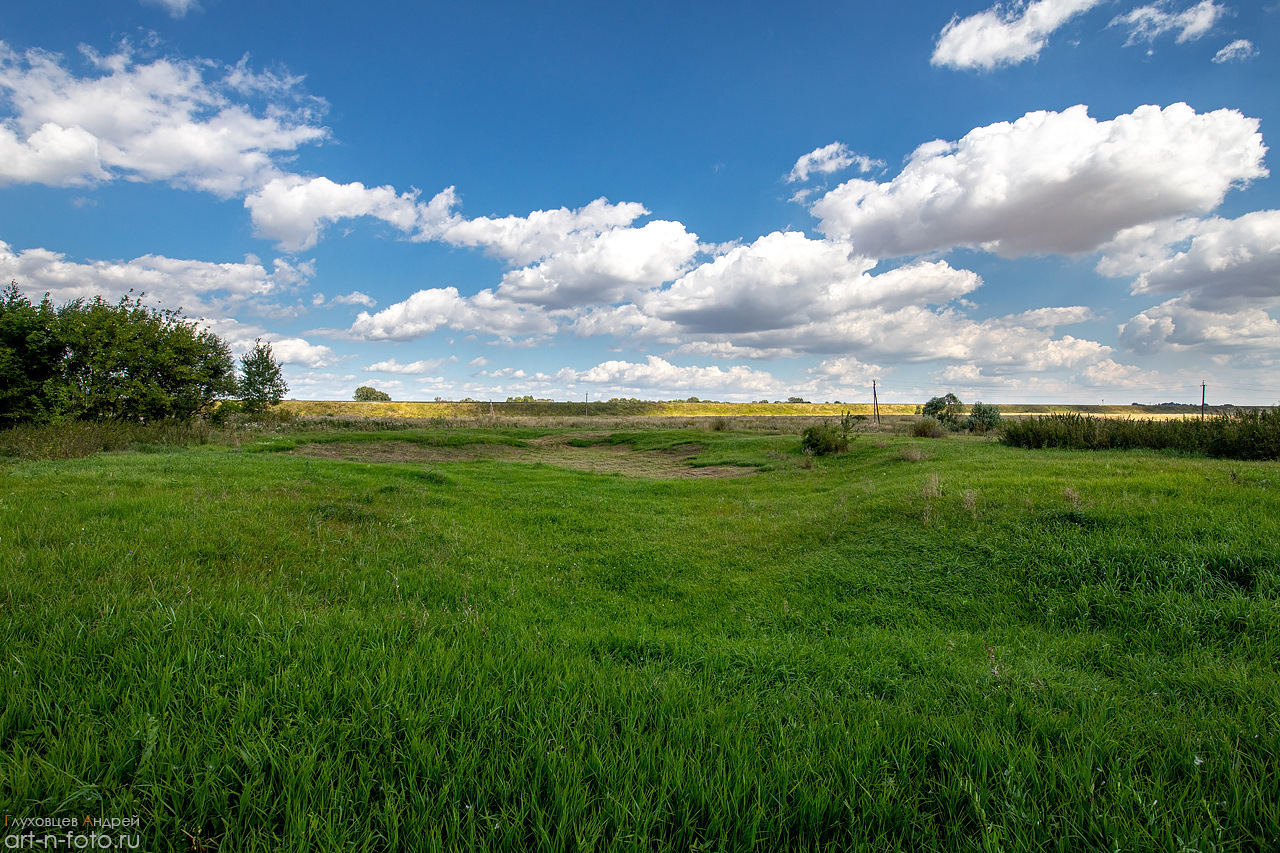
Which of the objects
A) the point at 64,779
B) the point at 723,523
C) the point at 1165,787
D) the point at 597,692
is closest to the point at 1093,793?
the point at 1165,787

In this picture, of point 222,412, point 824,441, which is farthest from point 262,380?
point 824,441

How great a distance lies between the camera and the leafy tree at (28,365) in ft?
61.4

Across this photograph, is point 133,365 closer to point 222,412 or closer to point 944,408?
point 222,412

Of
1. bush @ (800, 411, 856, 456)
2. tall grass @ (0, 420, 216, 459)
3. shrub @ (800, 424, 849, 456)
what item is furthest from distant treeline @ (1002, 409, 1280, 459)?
tall grass @ (0, 420, 216, 459)

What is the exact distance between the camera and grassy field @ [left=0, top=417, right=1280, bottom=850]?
207 cm

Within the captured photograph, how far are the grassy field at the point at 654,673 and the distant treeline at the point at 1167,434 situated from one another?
6.23 m

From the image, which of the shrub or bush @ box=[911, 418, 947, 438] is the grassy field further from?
bush @ box=[911, 418, 947, 438]

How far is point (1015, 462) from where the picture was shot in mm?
12328

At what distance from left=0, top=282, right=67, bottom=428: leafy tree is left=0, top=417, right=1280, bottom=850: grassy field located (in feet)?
50.8

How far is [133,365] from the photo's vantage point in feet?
71.8

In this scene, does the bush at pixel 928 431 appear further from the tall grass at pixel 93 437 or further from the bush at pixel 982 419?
the tall grass at pixel 93 437

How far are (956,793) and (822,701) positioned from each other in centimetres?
111

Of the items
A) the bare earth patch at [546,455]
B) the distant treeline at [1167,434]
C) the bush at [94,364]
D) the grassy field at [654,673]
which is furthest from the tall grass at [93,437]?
the distant treeline at [1167,434]

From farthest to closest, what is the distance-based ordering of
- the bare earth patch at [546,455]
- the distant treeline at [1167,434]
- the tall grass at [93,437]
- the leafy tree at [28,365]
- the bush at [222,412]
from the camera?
the bush at [222,412]
the bare earth patch at [546,455]
the leafy tree at [28,365]
the tall grass at [93,437]
the distant treeline at [1167,434]
